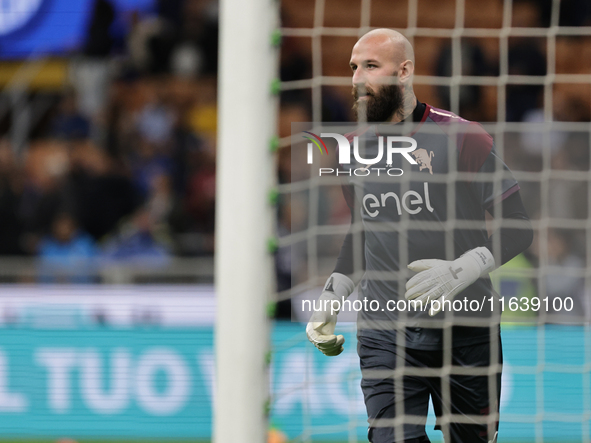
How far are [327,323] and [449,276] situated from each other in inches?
15.5

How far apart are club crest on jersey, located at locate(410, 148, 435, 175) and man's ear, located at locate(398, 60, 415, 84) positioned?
222 millimetres

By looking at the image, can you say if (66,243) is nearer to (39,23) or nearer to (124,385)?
(124,385)

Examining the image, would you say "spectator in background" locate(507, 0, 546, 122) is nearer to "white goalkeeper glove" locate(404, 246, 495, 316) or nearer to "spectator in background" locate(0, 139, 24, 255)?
"white goalkeeper glove" locate(404, 246, 495, 316)

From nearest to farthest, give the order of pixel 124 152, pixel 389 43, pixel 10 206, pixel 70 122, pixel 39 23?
pixel 389 43 < pixel 10 206 < pixel 39 23 < pixel 124 152 < pixel 70 122

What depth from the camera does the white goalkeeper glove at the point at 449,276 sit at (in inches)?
84.2

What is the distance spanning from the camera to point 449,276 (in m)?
2.13

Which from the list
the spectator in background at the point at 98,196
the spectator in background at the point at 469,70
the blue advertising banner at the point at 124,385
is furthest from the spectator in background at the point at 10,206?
the spectator in background at the point at 469,70

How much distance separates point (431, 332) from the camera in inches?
90.7

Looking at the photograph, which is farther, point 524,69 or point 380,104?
point 524,69

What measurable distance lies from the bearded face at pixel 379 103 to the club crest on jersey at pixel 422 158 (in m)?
0.14

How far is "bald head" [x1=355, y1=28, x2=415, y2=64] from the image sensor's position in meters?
2.12

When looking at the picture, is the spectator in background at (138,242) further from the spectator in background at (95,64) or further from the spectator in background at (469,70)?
the spectator in background at (469,70)

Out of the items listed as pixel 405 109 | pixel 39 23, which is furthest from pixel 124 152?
pixel 405 109

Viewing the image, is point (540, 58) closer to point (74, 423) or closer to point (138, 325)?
point (138, 325)
